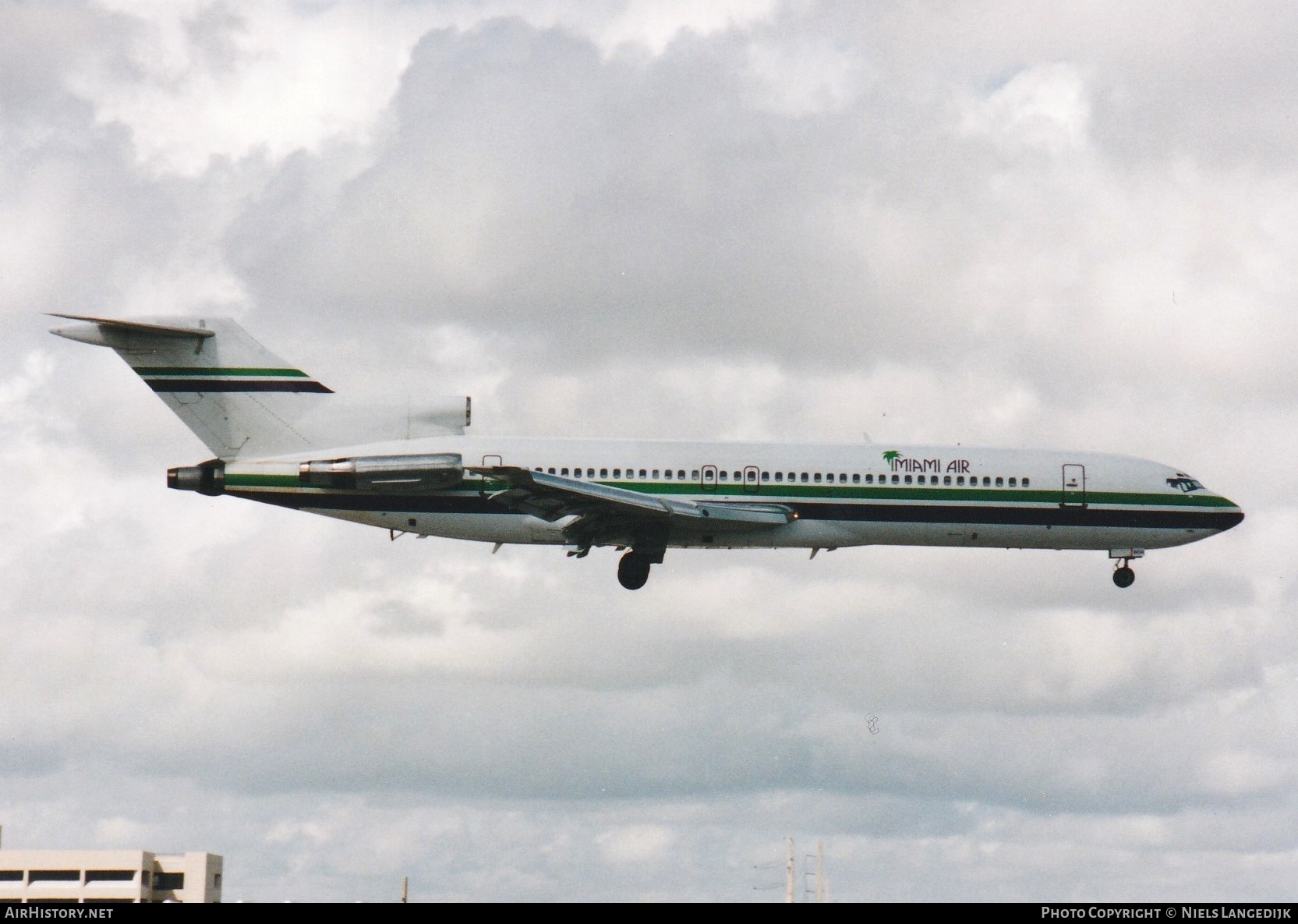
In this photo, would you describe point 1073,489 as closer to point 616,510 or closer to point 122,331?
point 616,510

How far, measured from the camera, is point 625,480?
49.0 meters

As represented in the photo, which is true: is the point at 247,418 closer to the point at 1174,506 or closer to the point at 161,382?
the point at 161,382

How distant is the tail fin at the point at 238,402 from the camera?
50688 mm

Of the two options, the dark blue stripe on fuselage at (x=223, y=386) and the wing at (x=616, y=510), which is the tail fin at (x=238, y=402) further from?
the wing at (x=616, y=510)

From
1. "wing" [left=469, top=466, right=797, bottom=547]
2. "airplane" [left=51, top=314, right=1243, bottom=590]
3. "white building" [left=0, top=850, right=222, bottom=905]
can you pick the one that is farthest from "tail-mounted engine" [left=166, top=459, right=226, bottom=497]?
"white building" [left=0, top=850, right=222, bottom=905]

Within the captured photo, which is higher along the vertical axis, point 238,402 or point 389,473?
point 238,402

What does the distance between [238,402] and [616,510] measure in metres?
12.2

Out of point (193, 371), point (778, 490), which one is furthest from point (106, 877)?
point (778, 490)

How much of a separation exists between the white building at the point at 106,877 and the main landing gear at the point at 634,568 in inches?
2025

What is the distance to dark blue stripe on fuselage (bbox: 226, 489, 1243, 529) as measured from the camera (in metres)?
48.7

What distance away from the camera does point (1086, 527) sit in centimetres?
5047

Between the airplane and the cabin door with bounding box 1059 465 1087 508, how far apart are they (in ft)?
0.10

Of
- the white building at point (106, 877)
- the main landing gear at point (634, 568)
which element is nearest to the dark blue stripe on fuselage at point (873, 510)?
the main landing gear at point (634, 568)
